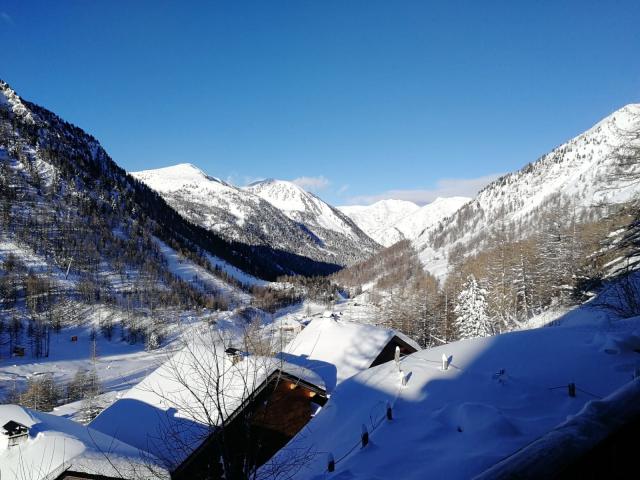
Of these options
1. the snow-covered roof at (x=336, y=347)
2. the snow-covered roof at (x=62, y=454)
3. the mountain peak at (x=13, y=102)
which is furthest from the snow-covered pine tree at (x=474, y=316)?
the mountain peak at (x=13, y=102)

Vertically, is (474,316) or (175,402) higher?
(175,402)

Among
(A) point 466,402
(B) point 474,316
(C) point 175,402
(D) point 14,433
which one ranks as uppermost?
(A) point 466,402

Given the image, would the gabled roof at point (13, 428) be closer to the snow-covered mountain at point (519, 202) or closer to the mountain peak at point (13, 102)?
the snow-covered mountain at point (519, 202)

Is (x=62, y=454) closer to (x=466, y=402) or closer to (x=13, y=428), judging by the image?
(x=13, y=428)

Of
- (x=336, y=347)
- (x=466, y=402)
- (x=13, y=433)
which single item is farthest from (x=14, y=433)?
(x=336, y=347)

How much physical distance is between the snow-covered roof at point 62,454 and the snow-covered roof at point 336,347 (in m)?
9.86

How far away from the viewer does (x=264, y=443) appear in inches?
574

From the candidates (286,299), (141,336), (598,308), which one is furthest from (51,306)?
(598,308)

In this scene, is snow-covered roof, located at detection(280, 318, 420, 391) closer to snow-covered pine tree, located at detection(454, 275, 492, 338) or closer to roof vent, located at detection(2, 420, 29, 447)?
roof vent, located at detection(2, 420, 29, 447)

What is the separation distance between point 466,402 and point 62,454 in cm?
1123

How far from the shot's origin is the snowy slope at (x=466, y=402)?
691 cm

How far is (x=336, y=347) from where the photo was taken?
898 inches

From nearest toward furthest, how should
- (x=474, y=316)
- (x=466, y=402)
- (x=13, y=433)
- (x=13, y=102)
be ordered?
(x=466, y=402) < (x=13, y=433) < (x=474, y=316) < (x=13, y=102)

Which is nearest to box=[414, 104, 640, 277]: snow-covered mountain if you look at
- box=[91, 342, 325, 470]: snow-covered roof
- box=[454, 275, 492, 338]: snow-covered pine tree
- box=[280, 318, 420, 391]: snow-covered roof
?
box=[454, 275, 492, 338]: snow-covered pine tree
